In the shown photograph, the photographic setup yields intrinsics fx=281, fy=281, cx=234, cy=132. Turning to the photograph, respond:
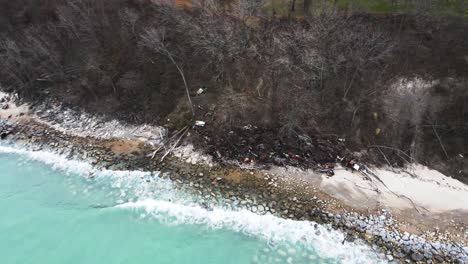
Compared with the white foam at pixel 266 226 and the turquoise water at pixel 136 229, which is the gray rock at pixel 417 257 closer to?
the white foam at pixel 266 226

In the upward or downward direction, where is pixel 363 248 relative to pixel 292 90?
downward

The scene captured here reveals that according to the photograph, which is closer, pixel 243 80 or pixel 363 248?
pixel 363 248

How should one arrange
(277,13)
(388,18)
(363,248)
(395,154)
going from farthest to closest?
(277,13), (388,18), (395,154), (363,248)

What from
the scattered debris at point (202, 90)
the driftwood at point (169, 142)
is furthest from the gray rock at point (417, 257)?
the scattered debris at point (202, 90)

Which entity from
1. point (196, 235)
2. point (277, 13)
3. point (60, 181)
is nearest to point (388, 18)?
point (277, 13)

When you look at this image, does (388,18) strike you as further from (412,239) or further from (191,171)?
(191,171)

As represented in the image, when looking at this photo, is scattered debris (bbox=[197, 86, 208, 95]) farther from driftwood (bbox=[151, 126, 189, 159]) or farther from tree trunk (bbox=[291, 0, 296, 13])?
tree trunk (bbox=[291, 0, 296, 13])

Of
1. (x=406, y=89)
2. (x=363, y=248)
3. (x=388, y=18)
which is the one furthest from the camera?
(x=388, y=18)
